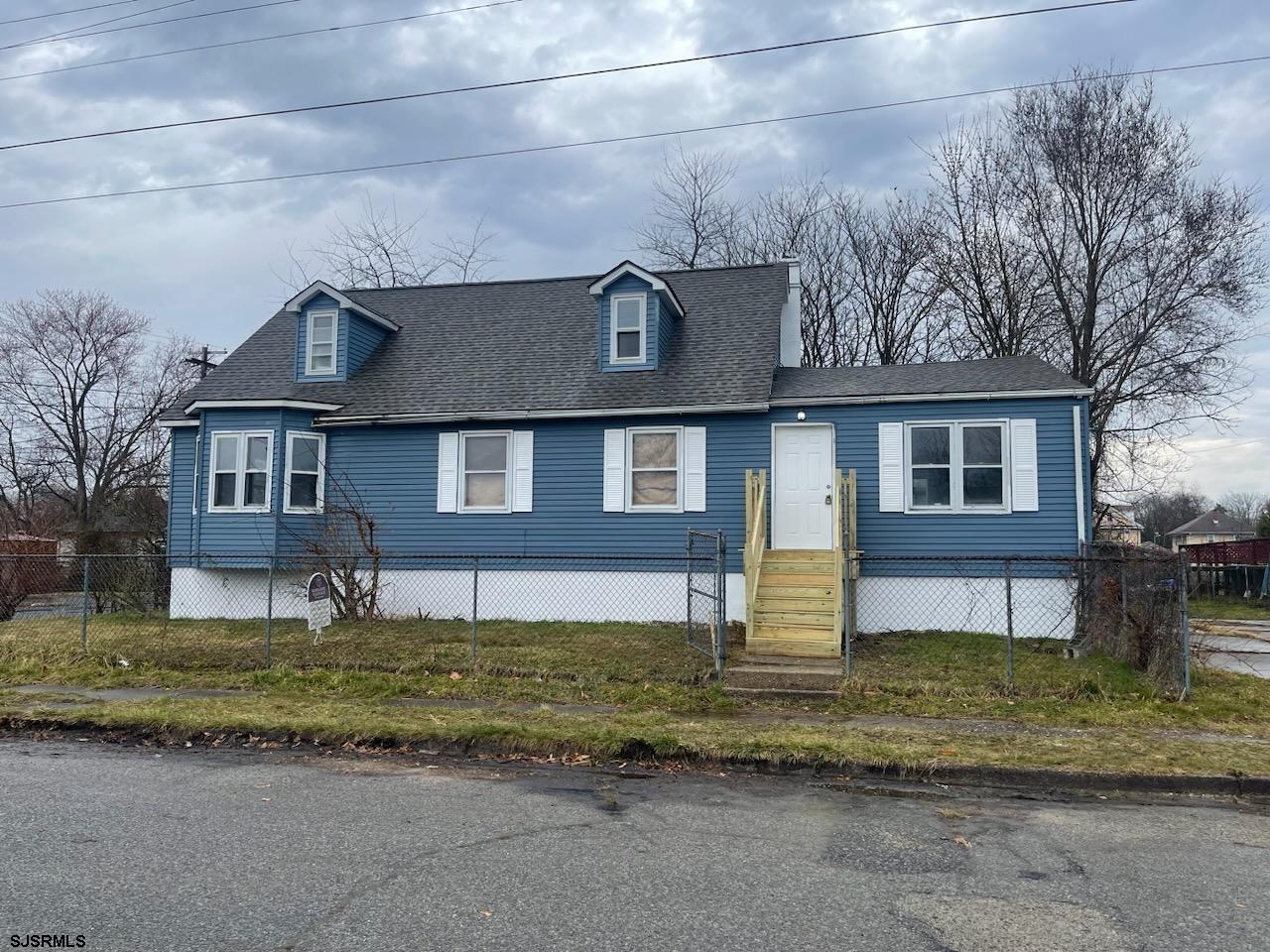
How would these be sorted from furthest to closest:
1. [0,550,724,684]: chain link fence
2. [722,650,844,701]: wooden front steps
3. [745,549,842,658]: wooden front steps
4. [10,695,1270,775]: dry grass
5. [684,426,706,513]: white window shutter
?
[684,426,706,513]: white window shutter < [0,550,724,684]: chain link fence < [745,549,842,658]: wooden front steps < [722,650,844,701]: wooden front steps < [10,695,1270,775]: dry grass

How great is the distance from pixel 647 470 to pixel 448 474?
3.71m

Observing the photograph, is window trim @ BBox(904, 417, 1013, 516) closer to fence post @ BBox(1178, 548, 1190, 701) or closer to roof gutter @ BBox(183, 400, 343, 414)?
fence post @ BBox(1178, 548, 1190, 701)

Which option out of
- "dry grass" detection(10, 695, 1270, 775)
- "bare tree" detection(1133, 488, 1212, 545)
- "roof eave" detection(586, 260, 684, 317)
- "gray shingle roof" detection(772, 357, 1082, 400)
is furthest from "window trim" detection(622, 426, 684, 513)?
"bare tree" detection(1133, 488, 1212, 545)

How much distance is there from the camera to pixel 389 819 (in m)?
5.73

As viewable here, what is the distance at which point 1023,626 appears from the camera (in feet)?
45.6

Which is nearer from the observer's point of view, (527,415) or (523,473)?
(527,415)

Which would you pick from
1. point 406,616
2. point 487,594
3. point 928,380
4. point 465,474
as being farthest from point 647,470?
point 406,616

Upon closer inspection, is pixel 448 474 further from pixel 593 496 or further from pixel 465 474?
pixel 593 496

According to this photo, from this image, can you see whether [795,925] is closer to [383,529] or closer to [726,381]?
[726,381]

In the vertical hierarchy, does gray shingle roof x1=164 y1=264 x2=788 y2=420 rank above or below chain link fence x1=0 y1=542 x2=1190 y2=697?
above

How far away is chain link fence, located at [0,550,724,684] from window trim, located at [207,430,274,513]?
1006 mm

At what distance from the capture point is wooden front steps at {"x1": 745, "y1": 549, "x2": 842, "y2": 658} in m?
11.0

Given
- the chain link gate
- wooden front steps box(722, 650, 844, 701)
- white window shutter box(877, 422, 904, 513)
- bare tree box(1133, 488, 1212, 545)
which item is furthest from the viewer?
bare tree box(1133, 488, 1212, 545)

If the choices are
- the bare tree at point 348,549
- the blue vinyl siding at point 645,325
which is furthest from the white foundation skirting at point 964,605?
the bare tree at point 348,549
